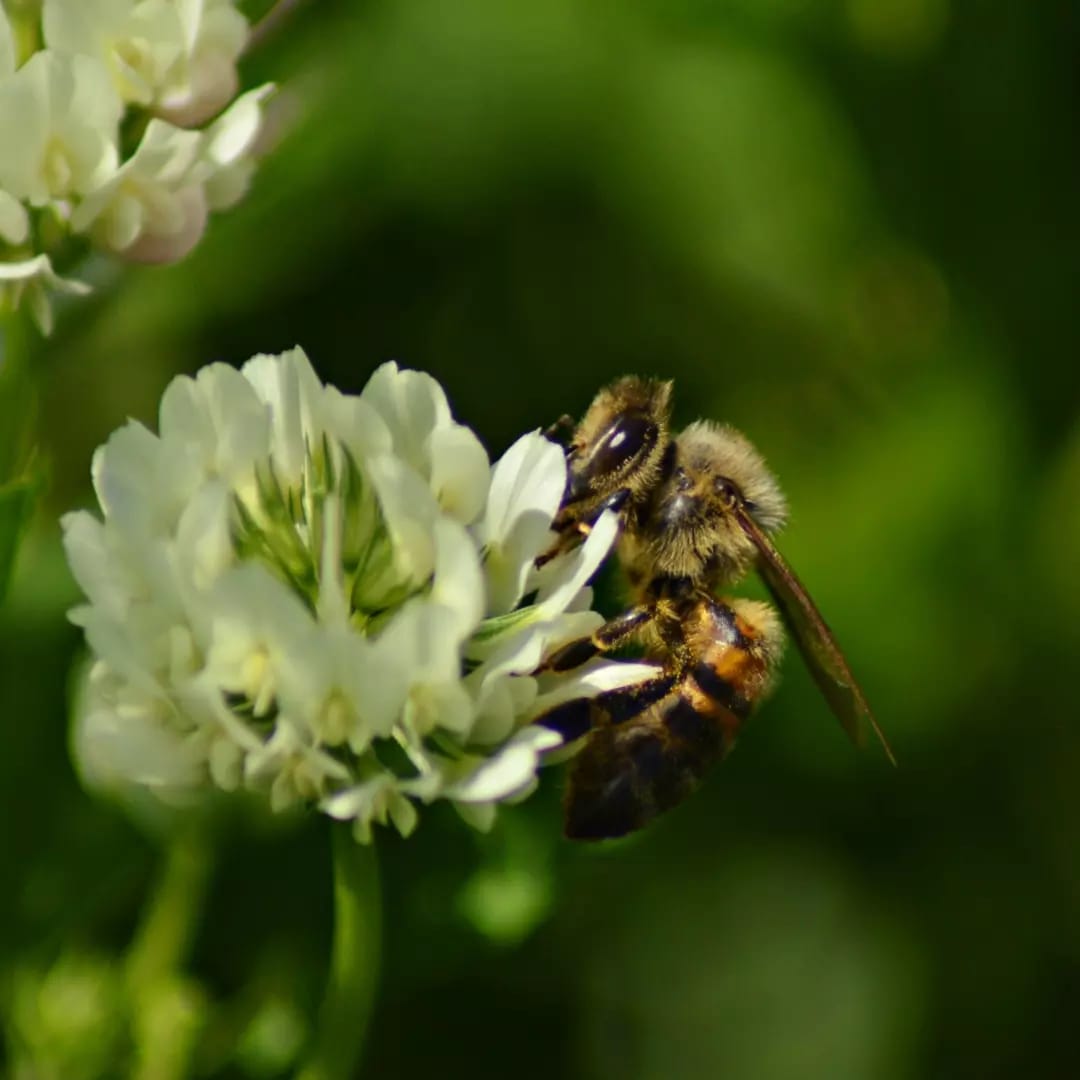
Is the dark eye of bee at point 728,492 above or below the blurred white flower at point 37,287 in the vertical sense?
below

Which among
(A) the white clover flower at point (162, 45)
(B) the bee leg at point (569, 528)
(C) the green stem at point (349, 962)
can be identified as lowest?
Result: (C) the green stem at point (349, 962)

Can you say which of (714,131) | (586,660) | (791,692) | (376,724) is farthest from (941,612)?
(376,724)

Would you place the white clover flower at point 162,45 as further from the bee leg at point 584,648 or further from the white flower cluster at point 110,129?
the bee leg at point 584,648

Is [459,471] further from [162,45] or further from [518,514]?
[162,45]

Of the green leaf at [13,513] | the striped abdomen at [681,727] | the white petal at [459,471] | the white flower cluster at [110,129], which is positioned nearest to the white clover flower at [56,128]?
the white flower cluster at [110,129]

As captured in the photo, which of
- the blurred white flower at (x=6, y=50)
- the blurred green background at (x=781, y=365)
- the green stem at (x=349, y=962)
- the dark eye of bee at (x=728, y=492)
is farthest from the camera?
the blurred green background at (x=781, y=365)

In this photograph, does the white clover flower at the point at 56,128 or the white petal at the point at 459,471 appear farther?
the white clover flower at the point at 56,128

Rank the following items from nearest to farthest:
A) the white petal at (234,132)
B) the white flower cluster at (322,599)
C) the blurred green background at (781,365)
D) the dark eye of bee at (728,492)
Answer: the white flower cluster at (322,599) < the white petal at (234,132) < the dark eye of bee at (728,492) < the blurred green background at (781,365)

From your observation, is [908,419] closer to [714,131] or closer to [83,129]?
[714,131]
